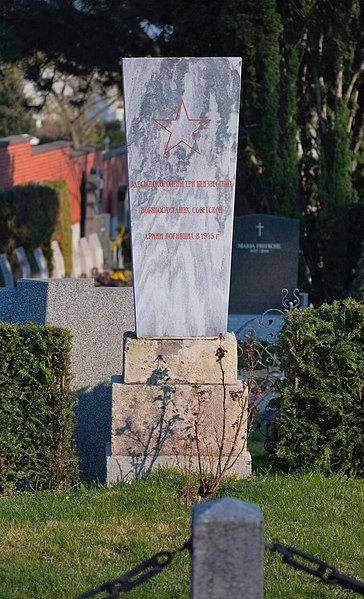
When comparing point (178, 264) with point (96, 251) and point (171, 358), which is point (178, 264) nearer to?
point (171, 358)

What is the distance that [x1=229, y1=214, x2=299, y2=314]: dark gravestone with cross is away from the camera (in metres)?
13.6

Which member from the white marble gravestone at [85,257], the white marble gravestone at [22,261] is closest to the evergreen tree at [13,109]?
the white marble gravestone at [85,257]

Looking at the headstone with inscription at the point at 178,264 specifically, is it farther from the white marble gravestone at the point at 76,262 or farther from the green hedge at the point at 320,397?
the white marble gravestone at the point at 76,262

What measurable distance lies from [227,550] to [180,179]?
3413 millimetres

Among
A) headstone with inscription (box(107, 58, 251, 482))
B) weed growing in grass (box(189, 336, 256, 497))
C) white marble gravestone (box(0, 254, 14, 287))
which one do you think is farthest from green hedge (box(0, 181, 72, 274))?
weed growing in grass (box(189, 336, 256, 497))

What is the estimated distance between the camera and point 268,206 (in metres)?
14.7

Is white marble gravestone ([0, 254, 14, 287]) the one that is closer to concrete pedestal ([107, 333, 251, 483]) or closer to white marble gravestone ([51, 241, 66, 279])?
white marble gravestone ([51, 241, 66, 279])

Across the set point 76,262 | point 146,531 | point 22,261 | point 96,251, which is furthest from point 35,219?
point 146,531

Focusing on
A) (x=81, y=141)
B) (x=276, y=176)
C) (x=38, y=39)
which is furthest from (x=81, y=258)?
(x=81, y=141)

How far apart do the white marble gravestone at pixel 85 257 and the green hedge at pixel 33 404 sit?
49.7 feet

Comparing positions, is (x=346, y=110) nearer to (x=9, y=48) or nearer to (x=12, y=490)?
(x=9, y=48)

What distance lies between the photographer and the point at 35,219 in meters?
18.3

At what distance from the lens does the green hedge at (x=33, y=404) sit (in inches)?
239

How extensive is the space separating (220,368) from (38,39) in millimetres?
10534
